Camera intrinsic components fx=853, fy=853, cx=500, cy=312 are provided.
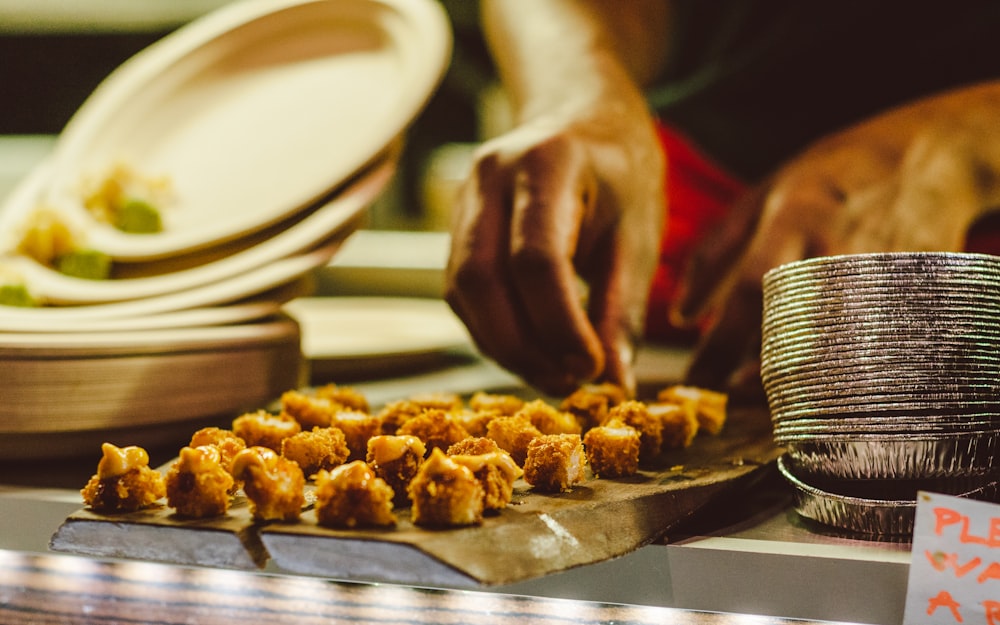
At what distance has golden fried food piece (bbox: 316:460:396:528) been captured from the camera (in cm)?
64

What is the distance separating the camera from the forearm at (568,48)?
1.37 m

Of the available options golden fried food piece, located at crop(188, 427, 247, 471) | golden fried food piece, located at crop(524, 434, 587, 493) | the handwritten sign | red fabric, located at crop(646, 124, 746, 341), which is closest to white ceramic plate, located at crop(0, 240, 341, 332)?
golden fried food piece, located at crop(188, 427, 247, 471)

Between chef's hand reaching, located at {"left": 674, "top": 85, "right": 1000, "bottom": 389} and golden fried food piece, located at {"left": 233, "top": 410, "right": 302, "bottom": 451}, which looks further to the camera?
chef's hand reaching, located at {"left": 674, "top": 85, "right": 1000, "bottom": 389}

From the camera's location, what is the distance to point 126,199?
1.38 meters

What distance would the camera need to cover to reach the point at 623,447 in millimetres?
815

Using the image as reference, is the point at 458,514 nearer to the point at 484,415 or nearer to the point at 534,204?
the point at 484,415

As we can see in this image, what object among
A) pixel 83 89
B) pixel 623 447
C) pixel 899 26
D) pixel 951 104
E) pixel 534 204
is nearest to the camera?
pixel 623 447

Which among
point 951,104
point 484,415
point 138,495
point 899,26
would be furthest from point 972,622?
point 899,26

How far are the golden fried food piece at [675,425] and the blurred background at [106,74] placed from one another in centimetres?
250

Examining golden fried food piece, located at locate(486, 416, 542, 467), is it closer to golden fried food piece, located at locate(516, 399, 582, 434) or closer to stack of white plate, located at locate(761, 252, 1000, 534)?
golden fried food piece, located at locate(516, 399, 582, 434)

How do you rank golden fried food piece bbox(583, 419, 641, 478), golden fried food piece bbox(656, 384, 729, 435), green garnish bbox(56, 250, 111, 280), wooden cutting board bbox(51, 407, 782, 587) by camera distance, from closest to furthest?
wooden cutting board bbox(51, 407, 782, 587) → golden fried food piece bbox(583, 419, 641, 478) → golden fried food piece bbox(656, 384, 729, 435) → green garnish bbox(56, 250, 111, 280)

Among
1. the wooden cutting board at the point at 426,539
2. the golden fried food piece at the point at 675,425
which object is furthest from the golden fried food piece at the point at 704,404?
the wooden cutting board at the point at 426,539

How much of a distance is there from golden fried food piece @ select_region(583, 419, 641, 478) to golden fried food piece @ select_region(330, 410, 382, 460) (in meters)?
0.24

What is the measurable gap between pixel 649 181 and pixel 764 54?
98cm
